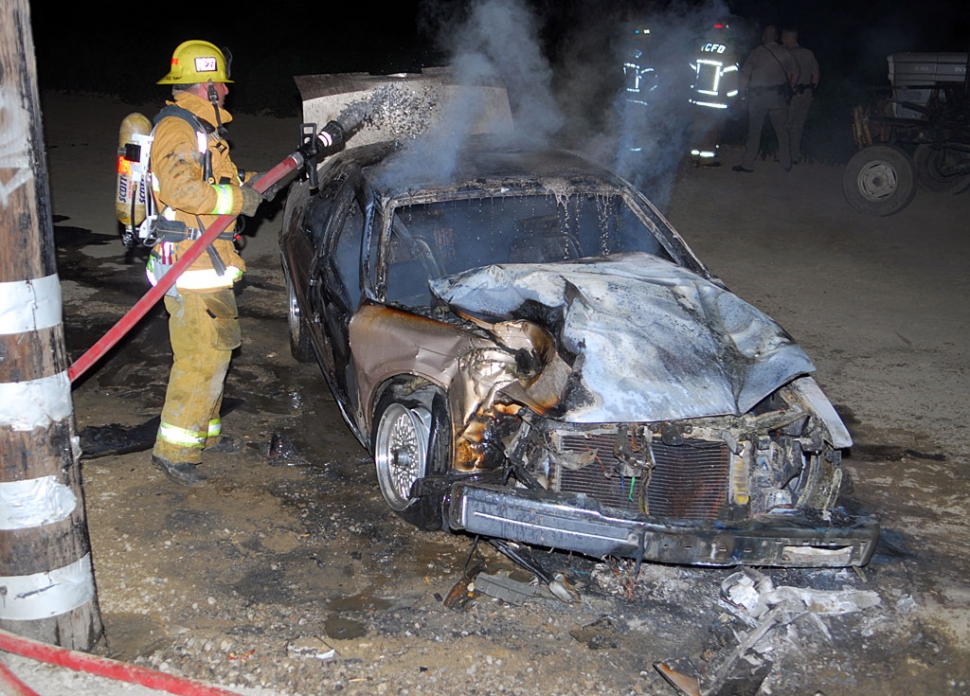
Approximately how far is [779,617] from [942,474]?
6.69 ft

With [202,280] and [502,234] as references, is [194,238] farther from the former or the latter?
[502,234]

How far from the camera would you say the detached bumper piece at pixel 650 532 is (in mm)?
3594

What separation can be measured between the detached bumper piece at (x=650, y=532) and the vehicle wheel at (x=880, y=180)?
8.47 m

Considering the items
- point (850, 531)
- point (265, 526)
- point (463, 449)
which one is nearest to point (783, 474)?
point (850, 531)

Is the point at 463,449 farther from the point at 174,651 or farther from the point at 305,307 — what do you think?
the point at 305,307

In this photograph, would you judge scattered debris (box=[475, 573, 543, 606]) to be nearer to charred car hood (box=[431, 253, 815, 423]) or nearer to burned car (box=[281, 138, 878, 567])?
burned car (box=[281, 138, 878, 567])

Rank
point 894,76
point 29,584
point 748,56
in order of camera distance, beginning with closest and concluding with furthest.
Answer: point 29,584
point 894,76
point 748,56

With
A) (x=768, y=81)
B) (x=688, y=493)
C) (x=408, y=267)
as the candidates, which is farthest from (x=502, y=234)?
(x=768, y=81)

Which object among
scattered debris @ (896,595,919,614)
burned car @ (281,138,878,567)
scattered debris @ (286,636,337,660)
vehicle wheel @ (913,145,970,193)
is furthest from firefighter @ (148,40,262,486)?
vehicle wheel @ (913,145,970,193)

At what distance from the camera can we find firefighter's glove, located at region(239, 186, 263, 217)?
15.2 feet

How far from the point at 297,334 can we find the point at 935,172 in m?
9.14

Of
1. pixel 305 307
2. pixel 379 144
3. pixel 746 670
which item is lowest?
pixel 746 670

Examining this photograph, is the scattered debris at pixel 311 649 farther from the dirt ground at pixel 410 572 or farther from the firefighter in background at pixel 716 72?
the firefighter in background at pixel 716 72

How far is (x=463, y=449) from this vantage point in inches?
157
